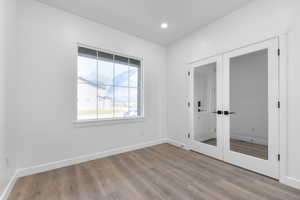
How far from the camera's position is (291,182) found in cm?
187

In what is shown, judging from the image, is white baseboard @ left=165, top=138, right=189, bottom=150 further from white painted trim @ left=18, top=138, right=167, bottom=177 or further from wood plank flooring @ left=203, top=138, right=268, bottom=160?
wood plank flooring @ left=203, top=138, right=268, bottom=160

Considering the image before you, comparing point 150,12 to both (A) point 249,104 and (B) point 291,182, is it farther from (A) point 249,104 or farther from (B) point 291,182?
(B) point 291,182

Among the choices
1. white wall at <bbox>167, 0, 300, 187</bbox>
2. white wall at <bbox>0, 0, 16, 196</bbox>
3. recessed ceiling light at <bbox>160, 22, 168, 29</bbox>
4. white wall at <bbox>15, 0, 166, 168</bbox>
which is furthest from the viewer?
recessed ceiling light at <bbox>160, 22, 168, 29</bbox>

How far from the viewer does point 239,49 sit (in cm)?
249

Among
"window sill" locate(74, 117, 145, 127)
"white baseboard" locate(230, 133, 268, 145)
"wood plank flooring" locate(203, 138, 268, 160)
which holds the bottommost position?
"wood plank flooring" locate(203, 138, 268, 160)

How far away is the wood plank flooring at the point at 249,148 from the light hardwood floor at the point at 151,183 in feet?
1.09

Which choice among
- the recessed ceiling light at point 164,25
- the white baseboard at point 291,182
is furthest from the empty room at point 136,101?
the recessed ceiling light at point 164,25

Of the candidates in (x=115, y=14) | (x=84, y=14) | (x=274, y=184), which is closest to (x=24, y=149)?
(x=84, y=14)

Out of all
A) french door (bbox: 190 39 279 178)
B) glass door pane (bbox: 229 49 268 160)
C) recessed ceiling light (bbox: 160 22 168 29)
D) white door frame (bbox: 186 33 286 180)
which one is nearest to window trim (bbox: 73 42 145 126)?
recessed ceiling light (bbox: 160 22 168 29)

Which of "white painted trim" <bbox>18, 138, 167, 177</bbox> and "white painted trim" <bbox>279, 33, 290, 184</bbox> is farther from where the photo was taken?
"white painted trim" <bbox>18, 138, 167, 177</bbox>

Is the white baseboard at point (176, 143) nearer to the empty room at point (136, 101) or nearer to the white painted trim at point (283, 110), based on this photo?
the empty room at point (136, 101)

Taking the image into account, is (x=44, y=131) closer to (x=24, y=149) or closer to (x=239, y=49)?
(x=24, y=149)

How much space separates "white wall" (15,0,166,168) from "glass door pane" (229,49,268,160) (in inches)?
103

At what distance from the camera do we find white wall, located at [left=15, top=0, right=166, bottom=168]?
86.6 inches
